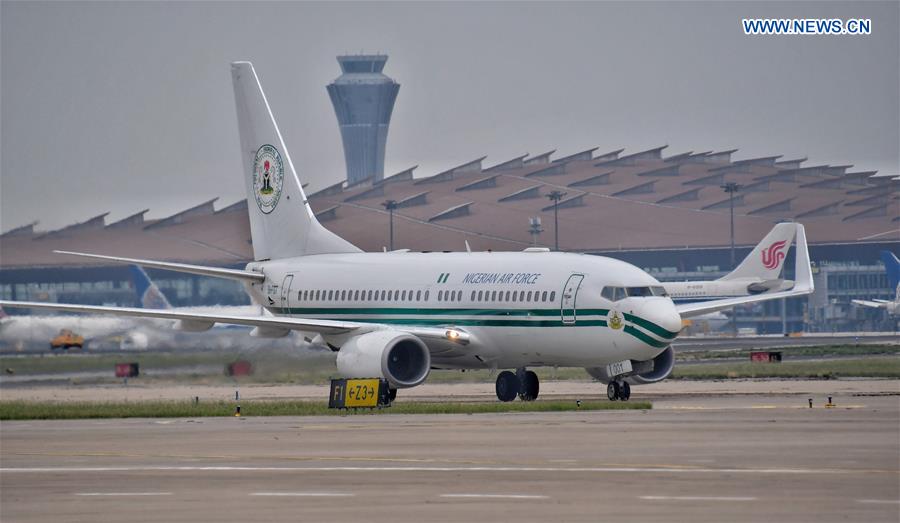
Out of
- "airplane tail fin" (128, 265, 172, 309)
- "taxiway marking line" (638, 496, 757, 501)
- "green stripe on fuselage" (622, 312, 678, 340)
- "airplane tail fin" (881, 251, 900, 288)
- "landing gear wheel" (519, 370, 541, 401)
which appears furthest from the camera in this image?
"airplane tail fin" (881, 251, 900, 288)

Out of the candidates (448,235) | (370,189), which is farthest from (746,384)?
(370,189)

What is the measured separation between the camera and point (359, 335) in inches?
1585

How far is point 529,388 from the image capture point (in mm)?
39094

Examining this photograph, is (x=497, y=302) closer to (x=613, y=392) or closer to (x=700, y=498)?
(x=613, y=392)

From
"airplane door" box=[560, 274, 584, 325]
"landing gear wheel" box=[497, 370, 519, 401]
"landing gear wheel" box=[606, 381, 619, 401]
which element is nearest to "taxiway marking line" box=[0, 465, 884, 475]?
"landing gear wheel" box=[606, 381, 619, 401]

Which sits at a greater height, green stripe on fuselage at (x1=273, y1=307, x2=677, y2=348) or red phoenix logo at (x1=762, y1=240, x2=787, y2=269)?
red phoenix logo at (x1=762, y1=240, x2=787, y2=269)

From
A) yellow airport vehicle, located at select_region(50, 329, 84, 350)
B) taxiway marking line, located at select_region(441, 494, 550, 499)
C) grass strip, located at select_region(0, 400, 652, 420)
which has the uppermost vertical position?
yellow airport vehicle, located at select_region(50, 329, 84, 350)

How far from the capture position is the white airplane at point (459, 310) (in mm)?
37094

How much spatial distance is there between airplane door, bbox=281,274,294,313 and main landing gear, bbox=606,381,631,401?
11245mm

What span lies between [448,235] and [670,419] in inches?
5208

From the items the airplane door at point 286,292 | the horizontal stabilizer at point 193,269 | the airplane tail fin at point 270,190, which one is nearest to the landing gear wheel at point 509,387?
the horizontal stabilizer at point 193,269

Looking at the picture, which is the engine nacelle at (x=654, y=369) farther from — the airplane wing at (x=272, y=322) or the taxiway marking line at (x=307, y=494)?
the taxiway marking line at (x=307, y=494)

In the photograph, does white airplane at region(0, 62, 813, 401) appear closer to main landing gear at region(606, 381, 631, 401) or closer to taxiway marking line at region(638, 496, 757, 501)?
main landing gear at region(606, 381, 631, 401)

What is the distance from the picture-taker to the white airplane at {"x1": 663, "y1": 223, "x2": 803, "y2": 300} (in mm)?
93644
